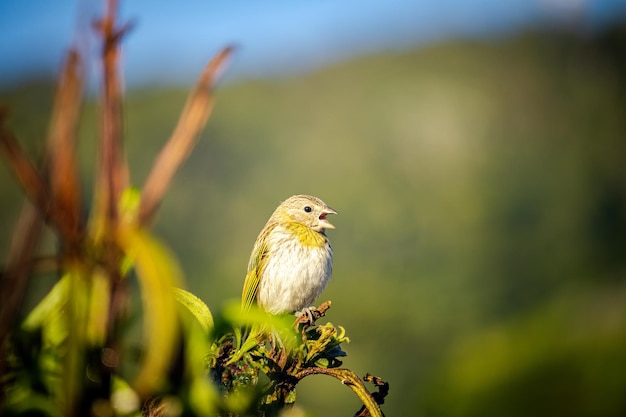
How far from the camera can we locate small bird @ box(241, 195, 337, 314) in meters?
4.15

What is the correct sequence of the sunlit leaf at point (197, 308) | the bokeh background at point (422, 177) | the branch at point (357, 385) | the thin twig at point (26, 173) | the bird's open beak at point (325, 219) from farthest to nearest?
1. the bokeh background at point (422, 177)
2. the bird's open beak at point (325, 219)
3. the branch at point (357, 385)
4. the sunlit leaf at point (197, 308)
5. the thin twig at point (26, 173)

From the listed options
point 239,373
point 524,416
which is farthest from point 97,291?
point 524,416

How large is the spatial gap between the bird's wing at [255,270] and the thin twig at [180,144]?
3330 millimetres

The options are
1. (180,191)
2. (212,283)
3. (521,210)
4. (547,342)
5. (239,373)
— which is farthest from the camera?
(521,210)

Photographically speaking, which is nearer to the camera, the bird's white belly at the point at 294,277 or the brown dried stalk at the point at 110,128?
the brown dried stalk at the point at 110,128

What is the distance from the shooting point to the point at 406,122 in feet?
213

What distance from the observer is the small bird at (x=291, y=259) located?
4.15 m

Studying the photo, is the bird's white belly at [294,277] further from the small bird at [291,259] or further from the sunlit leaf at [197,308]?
the sunlit leaf at [197,308]

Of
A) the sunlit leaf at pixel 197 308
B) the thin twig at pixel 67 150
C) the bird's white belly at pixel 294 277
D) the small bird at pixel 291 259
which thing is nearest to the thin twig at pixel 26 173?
the thin twig at pixel 67 150

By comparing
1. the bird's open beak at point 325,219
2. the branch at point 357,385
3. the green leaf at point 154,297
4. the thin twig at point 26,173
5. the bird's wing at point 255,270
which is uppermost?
the thin twig at point 26,173

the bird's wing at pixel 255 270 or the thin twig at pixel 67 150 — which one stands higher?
the thin twig at pixel 67 150

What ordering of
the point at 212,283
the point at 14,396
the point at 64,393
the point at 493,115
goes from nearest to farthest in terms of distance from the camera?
the point at 64,393 < the point at 14,396 < the point at 212,283 < the point at 493,115

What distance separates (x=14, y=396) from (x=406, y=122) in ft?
214

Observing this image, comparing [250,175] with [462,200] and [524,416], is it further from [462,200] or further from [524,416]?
[524,416]
